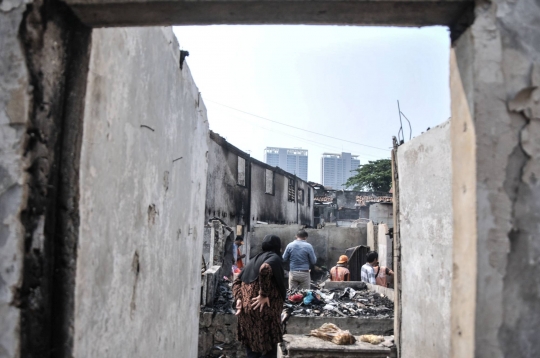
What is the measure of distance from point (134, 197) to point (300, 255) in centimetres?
707

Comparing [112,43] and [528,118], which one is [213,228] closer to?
[112,43]

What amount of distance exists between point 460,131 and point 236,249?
11368 millimetres

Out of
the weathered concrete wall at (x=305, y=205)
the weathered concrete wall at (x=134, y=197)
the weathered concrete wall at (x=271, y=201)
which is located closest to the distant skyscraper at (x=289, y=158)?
the weathered concrete wall at (x=305, y=205)

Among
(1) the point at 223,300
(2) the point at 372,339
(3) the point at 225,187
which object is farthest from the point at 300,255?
(3) the point at 225,187

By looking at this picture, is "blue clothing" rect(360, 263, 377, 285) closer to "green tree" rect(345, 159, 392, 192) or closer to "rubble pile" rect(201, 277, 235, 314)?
"rubble pile" rect(201, 277, 235, 314)

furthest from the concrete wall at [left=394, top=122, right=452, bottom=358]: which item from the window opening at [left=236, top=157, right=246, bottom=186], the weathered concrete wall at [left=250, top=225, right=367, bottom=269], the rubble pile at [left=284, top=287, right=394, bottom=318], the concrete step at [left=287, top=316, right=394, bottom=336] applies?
the window opening at [left=236, top=157, right=246, bottom=186]

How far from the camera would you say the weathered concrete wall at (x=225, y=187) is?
55.9 feet

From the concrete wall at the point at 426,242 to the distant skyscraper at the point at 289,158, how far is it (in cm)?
15505

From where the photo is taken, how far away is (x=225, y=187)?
1892 centimetres

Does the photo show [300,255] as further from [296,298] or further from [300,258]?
[296,298]

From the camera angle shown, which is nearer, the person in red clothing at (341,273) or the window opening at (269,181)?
the person in red clothing at (341,273)

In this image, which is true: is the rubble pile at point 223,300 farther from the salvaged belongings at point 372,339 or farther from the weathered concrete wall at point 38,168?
the weathered concrete wall at point 38,168

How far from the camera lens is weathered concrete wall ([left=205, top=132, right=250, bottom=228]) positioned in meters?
17.0

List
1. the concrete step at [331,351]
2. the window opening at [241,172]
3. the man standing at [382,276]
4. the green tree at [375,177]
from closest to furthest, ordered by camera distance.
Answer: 1. the concrete step at [331,351]
2. the man standing at [382,276]
3. the window opening at [241,172]
4. the green tree at [375,177]
